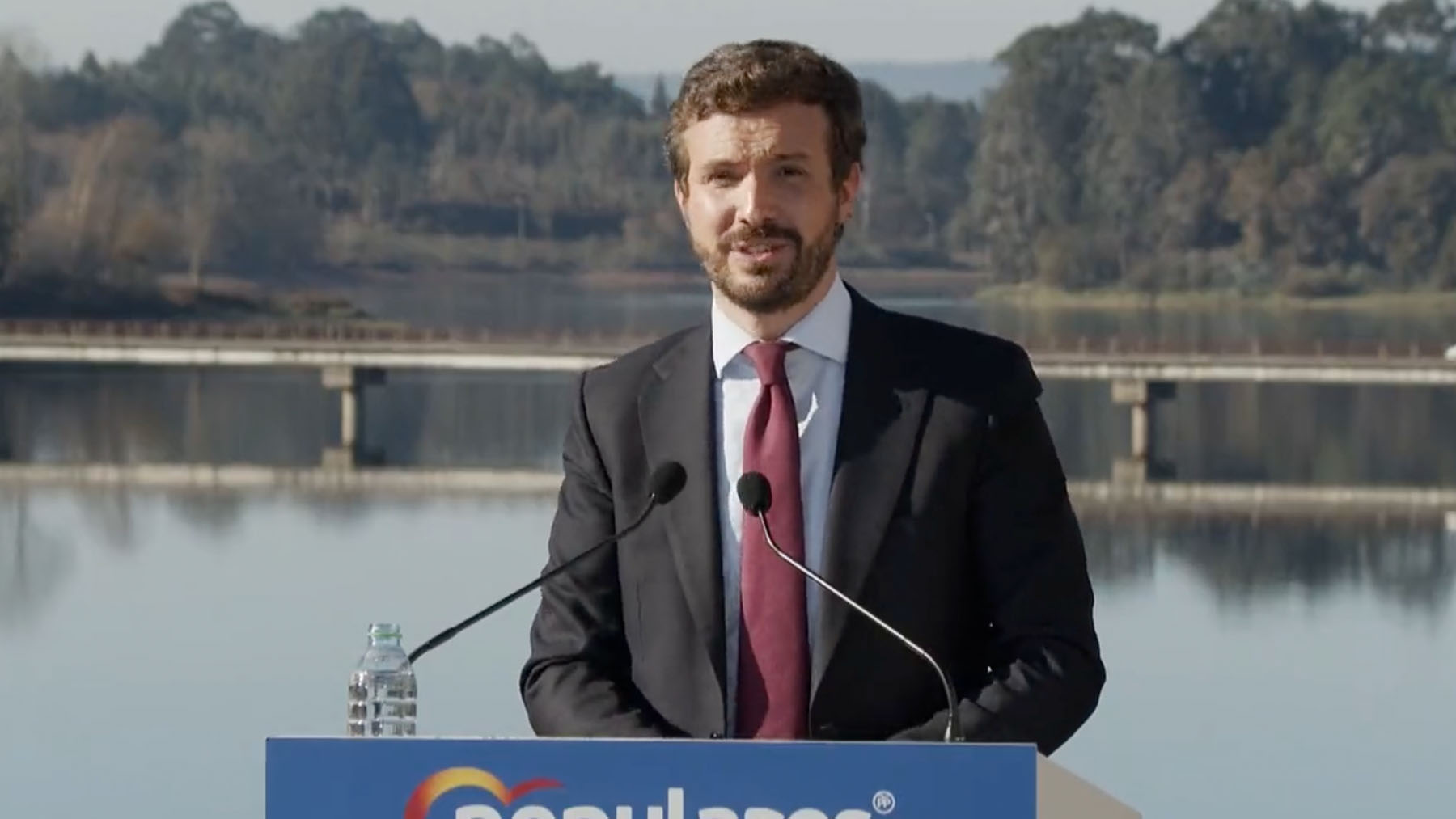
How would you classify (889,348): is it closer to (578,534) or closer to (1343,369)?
(578,534)

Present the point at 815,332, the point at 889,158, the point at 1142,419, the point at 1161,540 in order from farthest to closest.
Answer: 1. the point at 889,158
2. the point at 1142,419
3. the point at 1161,540
4. the point at 815,332

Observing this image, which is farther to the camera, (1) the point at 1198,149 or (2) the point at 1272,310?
(1) the point at 1198,149

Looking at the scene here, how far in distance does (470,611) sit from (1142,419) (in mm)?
13392

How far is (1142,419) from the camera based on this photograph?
31.0m

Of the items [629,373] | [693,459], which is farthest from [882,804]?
[629,373]

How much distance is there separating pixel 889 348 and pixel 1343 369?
2943 cm

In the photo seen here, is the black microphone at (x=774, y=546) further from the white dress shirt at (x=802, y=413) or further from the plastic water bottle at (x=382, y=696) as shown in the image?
the plastic water bottle at (x=382, y=696)

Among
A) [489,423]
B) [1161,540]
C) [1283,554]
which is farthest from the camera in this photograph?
[489,423]

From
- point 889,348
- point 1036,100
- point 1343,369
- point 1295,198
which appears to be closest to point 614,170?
point 1036,100

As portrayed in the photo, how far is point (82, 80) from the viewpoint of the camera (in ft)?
180

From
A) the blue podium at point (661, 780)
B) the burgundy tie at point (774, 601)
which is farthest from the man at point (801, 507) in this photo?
the blue podium at point (661, 780)

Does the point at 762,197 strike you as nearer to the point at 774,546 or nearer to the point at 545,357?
the point at 774,546

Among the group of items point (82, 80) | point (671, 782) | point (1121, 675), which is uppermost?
point (82, 80)

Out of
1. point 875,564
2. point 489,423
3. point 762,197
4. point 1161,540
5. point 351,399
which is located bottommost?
point 1161,540
